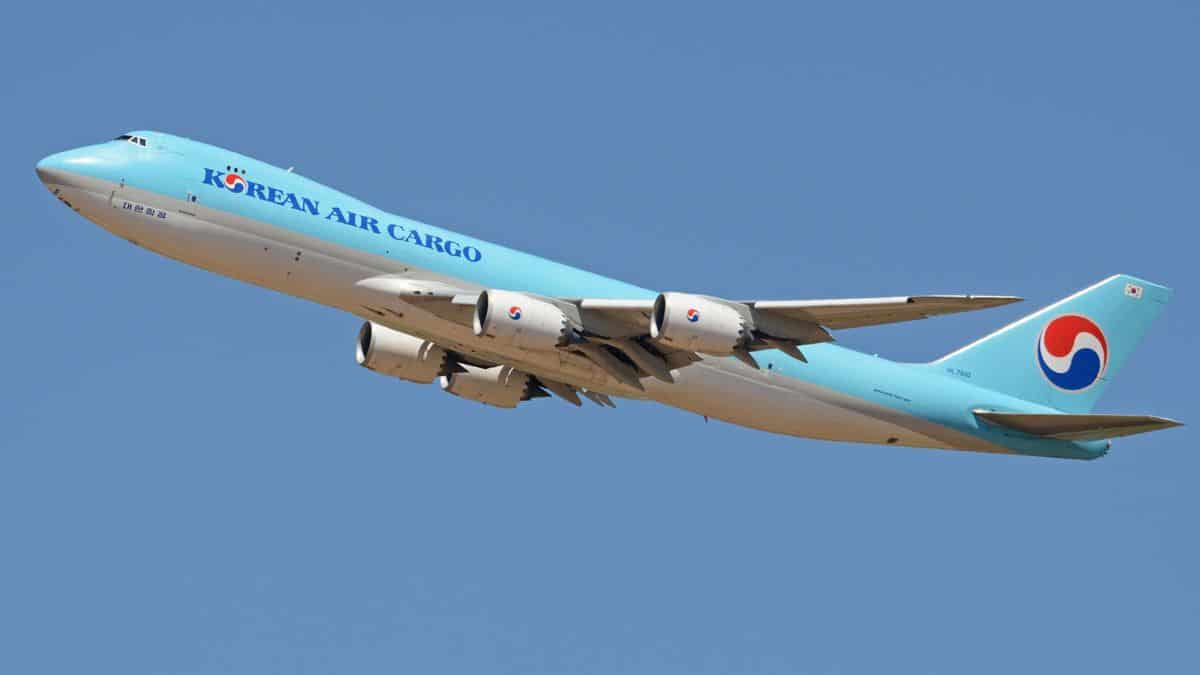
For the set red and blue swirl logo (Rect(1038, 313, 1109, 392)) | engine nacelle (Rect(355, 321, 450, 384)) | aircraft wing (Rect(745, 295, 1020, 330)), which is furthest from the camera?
red and blue swirl logo (Rect(1038, 313, 1109, 392))

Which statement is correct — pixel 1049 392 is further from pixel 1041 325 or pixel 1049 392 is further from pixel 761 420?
pixel 761 420

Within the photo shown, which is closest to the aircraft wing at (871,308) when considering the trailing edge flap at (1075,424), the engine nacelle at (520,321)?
the engine nacelle at (520,321)

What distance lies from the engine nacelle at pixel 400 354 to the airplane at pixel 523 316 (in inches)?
1.6

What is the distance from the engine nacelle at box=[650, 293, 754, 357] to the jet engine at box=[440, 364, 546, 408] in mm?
8679

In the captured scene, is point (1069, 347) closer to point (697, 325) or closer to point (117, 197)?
point (697, 325)

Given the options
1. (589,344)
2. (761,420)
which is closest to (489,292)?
(589,344)

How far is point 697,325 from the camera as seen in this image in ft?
144

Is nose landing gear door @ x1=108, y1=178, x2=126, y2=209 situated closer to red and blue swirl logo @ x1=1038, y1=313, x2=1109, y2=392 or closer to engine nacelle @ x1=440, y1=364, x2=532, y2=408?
engine nacelle @ x1=440, y1=364, x2=532, y2=408

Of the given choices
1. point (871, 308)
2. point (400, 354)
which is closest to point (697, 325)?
point (871, 308)

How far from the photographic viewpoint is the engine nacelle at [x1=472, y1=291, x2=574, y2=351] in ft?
144

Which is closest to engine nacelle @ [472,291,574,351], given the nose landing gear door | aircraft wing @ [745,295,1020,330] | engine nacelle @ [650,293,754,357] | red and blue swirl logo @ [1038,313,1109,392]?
engine nacelle @ [650,293,754,357]

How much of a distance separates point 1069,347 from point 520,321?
2058cm

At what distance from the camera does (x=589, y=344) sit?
45.8 meters

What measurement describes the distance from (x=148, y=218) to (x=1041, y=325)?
2797cm
